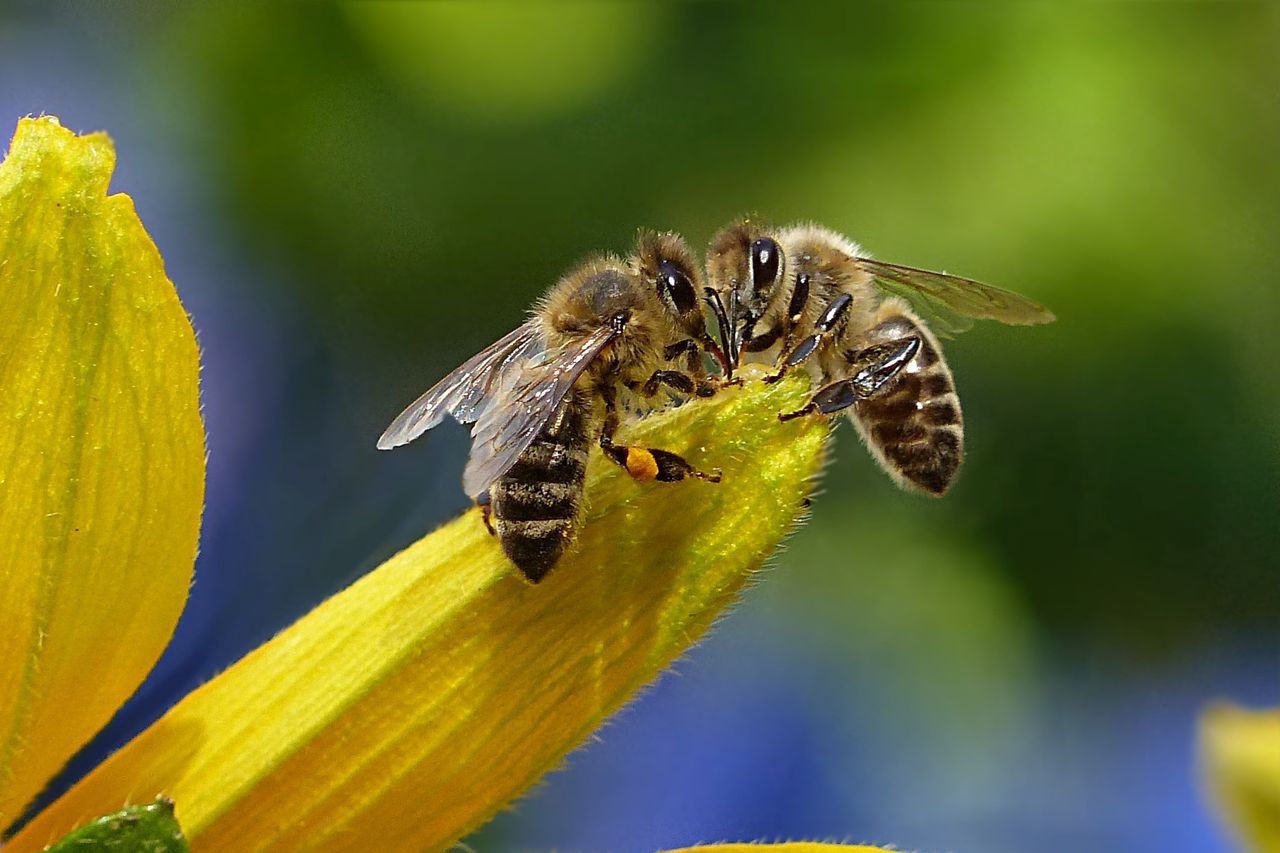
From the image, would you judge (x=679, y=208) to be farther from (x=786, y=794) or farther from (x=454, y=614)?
(x=454, y=614)

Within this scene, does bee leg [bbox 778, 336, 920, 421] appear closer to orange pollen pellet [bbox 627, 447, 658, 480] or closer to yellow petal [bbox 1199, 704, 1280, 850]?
orange pollen pellet [bbox 627, 447, 658, 480]

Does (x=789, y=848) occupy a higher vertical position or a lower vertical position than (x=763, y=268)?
lower

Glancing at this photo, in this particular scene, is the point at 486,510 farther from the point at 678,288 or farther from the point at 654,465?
the point at 678,288

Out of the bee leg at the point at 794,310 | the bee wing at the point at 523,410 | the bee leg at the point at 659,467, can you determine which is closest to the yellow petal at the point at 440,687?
the bee leg at the point at 659,467

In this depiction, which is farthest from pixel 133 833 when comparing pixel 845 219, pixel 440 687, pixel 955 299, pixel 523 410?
pixel 845 219

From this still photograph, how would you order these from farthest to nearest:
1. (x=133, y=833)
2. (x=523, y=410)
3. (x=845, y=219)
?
(x=845, y=219) < (x=523, y=410) < (x=133, y=833)

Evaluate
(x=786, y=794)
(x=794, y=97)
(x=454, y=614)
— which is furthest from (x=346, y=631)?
(x=794, y=97)
